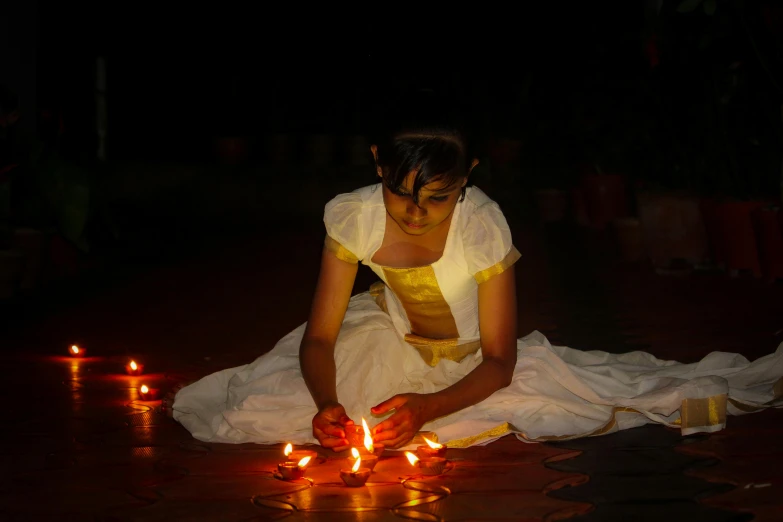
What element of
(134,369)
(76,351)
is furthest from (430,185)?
(76,351)

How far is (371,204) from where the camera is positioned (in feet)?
11.2

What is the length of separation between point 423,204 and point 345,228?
15.8 inches

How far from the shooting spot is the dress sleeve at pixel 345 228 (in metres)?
3.36

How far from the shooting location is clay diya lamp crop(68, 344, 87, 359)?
4.85 metres

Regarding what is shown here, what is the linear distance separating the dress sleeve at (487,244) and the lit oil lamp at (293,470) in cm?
80

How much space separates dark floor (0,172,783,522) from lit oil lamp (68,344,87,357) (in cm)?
6

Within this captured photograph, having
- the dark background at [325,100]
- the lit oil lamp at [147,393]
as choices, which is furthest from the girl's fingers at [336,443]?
the dark background at [325,100]

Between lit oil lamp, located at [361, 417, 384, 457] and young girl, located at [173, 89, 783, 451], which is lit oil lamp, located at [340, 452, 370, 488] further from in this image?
young girl, located at [173, 89, 783, 451]

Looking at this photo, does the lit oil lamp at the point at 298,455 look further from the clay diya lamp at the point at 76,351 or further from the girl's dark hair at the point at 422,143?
the clay diya lamp at the point at 76,351

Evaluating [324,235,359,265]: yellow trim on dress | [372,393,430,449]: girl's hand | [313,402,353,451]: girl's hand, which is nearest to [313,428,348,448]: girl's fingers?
[313,402,353,451]: girl's hand

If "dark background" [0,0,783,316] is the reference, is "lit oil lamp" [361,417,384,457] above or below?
below

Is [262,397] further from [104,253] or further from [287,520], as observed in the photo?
[104,253]

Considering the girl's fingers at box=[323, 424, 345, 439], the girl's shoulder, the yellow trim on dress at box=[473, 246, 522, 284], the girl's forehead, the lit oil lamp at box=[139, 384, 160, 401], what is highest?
the girl's shoulder

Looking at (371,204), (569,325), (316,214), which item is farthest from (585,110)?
(371,204)
